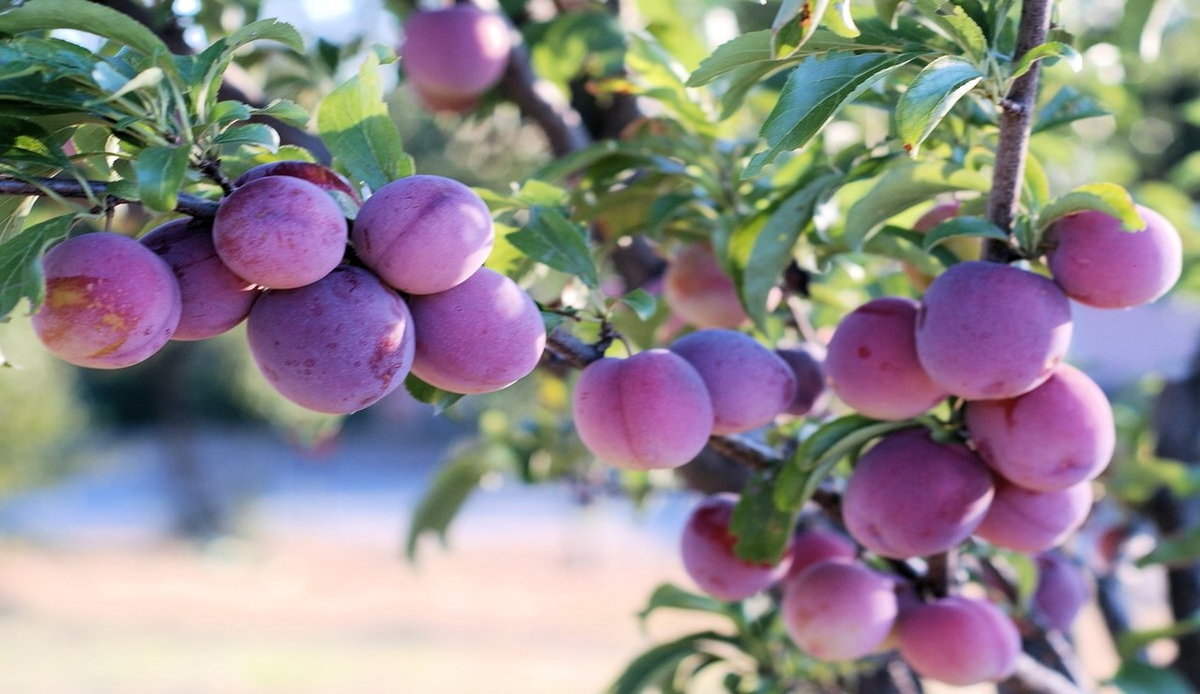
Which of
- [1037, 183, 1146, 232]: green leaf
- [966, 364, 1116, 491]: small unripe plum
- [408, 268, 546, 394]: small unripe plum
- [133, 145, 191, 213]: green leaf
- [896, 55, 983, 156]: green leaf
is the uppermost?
[896, 55, 983, 156]: green leaf

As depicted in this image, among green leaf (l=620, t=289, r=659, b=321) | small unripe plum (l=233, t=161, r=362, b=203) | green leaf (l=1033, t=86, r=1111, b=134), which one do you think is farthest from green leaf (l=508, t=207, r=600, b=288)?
green leaf (l=1033, t=86, r=1111, b=134)

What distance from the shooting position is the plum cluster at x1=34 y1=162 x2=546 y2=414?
405mm

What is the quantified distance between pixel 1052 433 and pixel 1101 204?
0.14 m

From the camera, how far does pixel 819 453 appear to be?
667 mm

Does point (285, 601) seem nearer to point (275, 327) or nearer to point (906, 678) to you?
point (906, 678)

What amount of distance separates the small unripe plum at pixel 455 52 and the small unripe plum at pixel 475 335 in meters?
0.68


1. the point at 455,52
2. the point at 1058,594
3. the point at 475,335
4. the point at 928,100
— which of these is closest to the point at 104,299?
the point at 475,335

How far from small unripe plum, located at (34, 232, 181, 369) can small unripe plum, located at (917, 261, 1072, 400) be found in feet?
1.28

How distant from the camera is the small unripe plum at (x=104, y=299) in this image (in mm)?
400

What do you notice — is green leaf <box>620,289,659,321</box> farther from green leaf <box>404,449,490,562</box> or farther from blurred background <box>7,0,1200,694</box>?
green leaf <box>404,449,490,562</box>

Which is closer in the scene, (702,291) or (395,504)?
(702,291)

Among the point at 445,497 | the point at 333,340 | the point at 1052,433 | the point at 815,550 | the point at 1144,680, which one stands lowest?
the point at 445,497

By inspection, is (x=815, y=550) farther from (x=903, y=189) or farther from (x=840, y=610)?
(x=903, y=189)

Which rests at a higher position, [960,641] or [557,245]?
[557,245]
